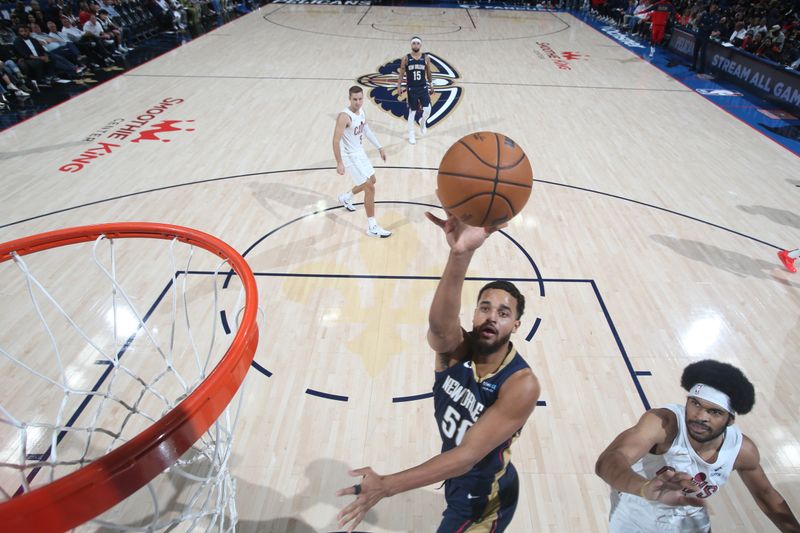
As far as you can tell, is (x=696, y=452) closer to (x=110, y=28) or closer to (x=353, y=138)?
(x=353, y=138)

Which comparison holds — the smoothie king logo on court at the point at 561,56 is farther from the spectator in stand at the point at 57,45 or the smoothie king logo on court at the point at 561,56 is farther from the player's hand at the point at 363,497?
the player's hand at the point at 363,497

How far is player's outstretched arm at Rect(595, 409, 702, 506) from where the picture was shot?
2117 millimetres

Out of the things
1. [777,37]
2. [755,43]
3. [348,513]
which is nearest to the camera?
[348,513]

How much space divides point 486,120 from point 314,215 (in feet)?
15.9

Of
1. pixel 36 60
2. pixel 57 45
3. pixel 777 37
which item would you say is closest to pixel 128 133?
pixel 36 60

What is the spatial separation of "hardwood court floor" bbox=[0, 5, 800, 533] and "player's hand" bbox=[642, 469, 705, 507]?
1.20 metres

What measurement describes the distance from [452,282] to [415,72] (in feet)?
23.7

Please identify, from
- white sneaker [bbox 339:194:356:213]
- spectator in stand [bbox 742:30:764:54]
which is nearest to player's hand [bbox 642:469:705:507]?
white sneaker [bbox 339:194:356:213]

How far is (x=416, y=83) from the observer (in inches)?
333

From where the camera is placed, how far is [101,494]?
157 centimetres

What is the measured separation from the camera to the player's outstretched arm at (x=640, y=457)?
2117mm

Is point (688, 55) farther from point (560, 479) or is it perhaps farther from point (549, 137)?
point (560, 479)

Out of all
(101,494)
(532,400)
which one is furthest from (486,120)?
(101,494)

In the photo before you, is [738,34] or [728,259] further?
[738,34]
